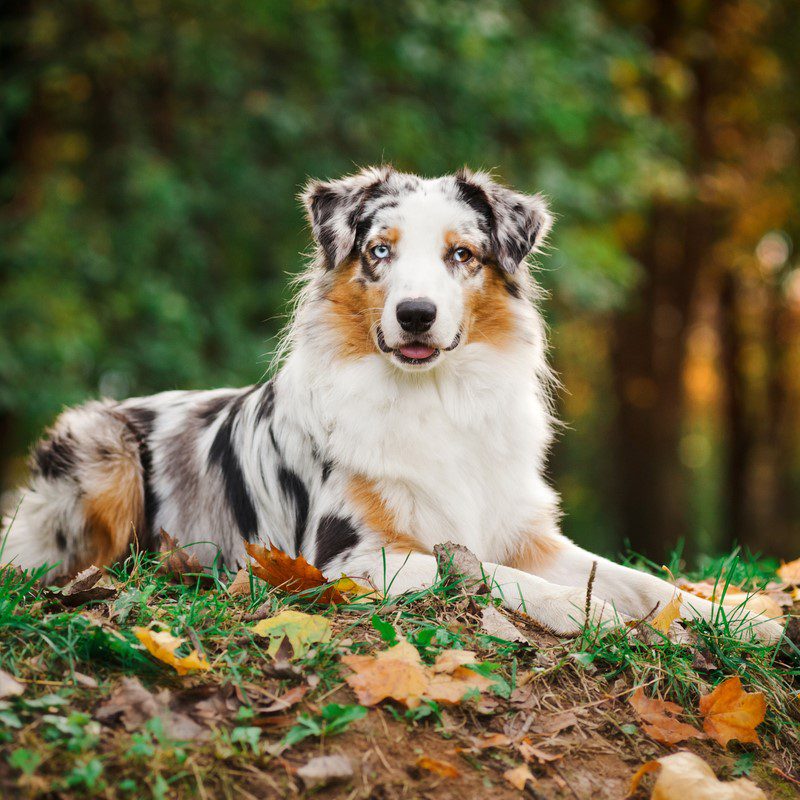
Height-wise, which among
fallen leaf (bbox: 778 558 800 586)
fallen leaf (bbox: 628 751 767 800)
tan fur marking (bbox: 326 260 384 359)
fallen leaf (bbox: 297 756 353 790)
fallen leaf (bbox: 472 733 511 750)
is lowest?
fallen leaf (bbox: 778 558 800 586)

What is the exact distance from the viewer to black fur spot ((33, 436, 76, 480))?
4.91 meters

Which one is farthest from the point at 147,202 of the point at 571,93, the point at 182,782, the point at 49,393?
the point at 182,782

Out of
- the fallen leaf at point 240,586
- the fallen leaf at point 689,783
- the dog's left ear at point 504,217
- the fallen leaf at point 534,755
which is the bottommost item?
the fallen leaf at point 689,783

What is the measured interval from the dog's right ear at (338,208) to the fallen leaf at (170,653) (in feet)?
7.32

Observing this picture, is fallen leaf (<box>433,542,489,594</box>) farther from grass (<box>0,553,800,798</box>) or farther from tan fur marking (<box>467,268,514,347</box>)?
tan fur marking (<box>467,268,514,347</box>)

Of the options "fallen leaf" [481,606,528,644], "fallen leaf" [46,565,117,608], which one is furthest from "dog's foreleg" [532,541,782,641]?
"fallen leaf" [46,565,117,608]

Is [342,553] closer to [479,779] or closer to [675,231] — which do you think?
[479,779]

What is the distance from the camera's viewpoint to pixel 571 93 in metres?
9.79

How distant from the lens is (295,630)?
302 cm

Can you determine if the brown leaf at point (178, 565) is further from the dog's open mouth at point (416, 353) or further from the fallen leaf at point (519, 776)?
the fallen leaf at point (519, 776)

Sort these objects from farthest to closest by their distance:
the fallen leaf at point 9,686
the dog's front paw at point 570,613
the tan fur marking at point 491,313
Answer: the tan fur marking at point 491,313, the dog's front paw at point 570,613, the fallen leaf at point 9,686

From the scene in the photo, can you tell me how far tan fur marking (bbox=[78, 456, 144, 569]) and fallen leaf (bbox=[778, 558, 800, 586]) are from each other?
335 cm

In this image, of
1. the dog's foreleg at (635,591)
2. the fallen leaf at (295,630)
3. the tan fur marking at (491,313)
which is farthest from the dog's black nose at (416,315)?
the fallen leaf at (295,630)

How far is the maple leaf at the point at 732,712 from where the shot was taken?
303cm
